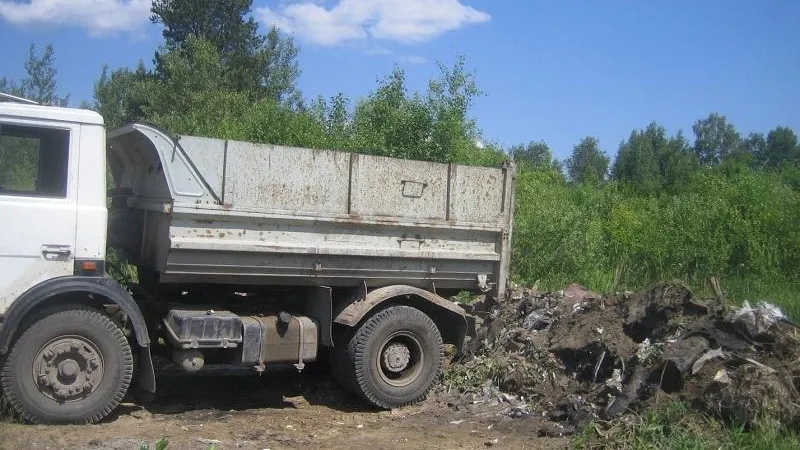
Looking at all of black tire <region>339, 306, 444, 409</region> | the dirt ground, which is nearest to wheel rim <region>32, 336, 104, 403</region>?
the dirt ground

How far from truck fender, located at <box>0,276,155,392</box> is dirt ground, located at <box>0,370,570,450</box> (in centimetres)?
56

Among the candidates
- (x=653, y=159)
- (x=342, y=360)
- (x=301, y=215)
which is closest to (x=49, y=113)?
(x=301, y=215)

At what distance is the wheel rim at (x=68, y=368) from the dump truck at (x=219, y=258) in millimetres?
12

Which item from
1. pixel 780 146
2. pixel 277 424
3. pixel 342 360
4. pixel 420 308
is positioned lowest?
pixel 277 424

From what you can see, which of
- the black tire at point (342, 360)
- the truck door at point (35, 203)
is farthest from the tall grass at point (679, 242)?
the truck door at point (35, 203)

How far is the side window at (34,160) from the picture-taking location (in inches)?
258

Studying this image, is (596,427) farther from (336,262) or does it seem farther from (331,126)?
(331,126)

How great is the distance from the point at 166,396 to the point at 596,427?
14.3ft

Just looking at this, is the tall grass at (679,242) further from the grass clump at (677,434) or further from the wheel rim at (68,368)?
the wheel rim at (68,368)

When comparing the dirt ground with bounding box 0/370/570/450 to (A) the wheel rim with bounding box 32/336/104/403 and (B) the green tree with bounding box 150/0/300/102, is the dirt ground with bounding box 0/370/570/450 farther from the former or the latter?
(B) the green tree with bounding box 150/0/300/102

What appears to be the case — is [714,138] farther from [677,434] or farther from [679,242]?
[677,434]

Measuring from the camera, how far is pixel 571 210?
15617 millimetres

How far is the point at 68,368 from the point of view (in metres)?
6.55

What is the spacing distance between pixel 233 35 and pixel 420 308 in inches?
1198
